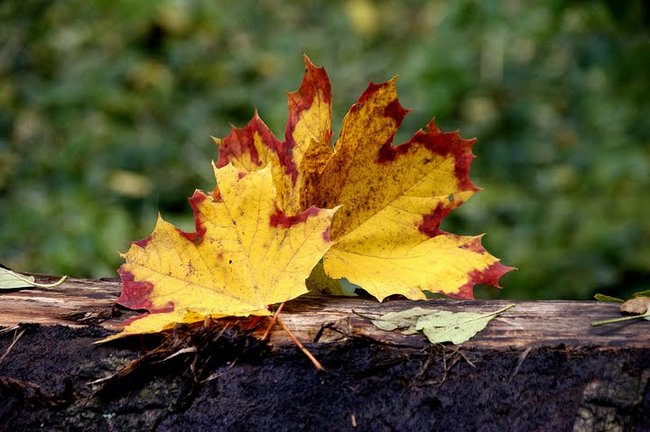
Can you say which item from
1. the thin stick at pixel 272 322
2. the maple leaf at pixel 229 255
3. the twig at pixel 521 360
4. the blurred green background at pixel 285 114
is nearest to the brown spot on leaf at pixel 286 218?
the maple leaf at pixel 229 255

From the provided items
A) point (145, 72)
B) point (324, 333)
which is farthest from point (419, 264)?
point (145, 72)

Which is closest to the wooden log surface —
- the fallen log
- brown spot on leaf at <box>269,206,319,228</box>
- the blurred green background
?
the fallen log

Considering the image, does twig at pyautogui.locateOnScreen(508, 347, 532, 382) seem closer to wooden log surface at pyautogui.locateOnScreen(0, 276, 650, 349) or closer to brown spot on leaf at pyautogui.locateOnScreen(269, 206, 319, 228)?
wooden log surface at pyautogui.locateOnScreen(0, 276, 650, 349)

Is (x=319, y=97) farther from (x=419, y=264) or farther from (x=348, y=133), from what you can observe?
(x=419, y=264)

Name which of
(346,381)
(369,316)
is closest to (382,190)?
(369,316)

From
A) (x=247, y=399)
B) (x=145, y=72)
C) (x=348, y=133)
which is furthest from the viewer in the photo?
(x=145, y=72)

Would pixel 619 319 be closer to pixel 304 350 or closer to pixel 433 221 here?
pixel 433 221

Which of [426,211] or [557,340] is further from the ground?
[426,211]
